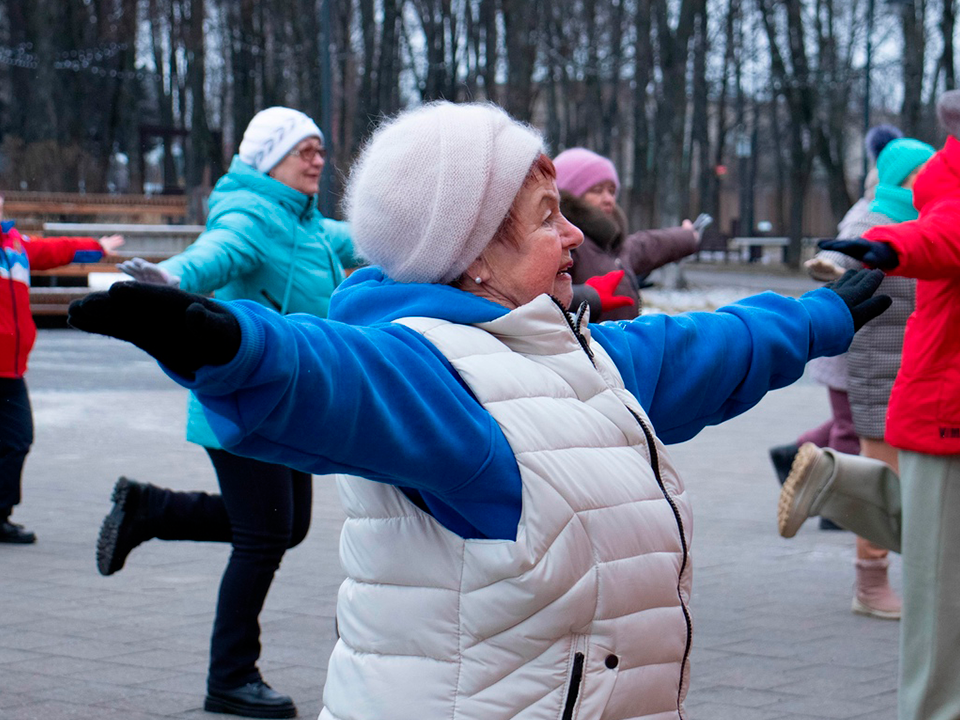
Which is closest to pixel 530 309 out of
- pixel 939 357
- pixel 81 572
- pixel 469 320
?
pixel 469 320

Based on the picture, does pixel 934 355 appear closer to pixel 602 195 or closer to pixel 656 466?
pixel 656 466

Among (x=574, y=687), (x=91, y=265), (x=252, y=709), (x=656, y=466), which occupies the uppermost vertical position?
(x=656, y=466)

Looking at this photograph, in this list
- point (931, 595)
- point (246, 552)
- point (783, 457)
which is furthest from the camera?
point (783, 457)

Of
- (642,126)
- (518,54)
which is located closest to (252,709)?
(518,54)

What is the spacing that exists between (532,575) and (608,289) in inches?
61.0

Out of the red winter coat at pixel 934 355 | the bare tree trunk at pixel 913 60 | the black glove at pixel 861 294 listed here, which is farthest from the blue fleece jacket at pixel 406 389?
the bare tree trunk at pixel 913 60

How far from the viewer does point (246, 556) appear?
14.3 feet

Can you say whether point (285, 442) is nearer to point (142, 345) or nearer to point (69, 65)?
point (142, 345)

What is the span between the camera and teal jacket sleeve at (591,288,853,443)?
2.49 metres

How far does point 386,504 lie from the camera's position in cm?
212

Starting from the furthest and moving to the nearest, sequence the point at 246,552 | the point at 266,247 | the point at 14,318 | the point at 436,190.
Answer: the point at 14,318 → the point at 266,247 → the point at 246,552 → the point at 436,190

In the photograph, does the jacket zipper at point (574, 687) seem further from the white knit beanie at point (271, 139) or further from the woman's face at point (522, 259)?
the white knit beanie at point (271, 139)

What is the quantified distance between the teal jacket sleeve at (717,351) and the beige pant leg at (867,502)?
2.07m

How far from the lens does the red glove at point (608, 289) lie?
330cm
